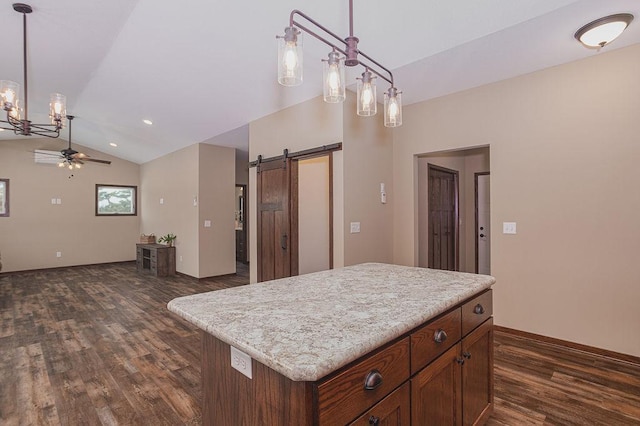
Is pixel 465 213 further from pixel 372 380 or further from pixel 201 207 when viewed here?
pixel 372 380

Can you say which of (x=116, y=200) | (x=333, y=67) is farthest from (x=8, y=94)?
(x=116, y=200)

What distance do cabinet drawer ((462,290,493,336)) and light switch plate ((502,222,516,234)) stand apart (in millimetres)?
1811

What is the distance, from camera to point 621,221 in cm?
273

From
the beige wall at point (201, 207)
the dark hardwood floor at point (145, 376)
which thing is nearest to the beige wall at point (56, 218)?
the beige wall at point (201, 207)

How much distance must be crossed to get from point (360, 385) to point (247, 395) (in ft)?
1.23

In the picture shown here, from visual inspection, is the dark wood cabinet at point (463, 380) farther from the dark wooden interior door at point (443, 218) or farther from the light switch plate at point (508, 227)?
the dark wooden interior door at point (443, 218)

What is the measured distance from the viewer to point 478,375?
1719mm

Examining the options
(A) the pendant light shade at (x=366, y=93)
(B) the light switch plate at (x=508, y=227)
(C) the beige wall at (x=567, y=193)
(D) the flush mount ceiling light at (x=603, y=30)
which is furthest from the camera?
(B) the light switch plate at (x=508, y=227)

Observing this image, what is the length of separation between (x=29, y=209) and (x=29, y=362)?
6.28m

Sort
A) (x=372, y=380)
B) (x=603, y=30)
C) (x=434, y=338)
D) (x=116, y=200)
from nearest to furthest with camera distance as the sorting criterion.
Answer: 1. (x=372, y=380)
2. (x=434, y=338)
3. (x=603, y=30)
4. (x=116, y=200)

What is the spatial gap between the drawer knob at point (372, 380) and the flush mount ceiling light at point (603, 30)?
2.88 metres

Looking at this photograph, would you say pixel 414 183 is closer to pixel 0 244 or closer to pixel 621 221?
pixel 621 221

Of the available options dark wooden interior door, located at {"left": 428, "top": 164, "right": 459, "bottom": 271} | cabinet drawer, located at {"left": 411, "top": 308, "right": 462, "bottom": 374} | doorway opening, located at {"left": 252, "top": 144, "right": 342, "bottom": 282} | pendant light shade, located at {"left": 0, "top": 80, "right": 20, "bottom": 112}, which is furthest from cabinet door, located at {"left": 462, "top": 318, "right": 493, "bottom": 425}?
pendant light shade, located at {"left": 0, "top": 80, "right": 20, "bottom": 112}

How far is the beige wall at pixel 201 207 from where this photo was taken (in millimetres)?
6270
